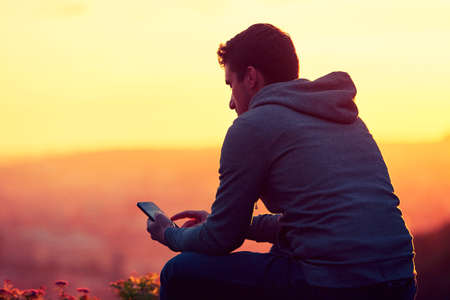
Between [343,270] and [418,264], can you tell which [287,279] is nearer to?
[343,270]

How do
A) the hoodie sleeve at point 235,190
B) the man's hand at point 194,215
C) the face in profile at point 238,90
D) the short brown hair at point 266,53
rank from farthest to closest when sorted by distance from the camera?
1. the man's hand at point 194,215
2. the face in profile at point 238,90
3. the short brown hair at point 266,53
4. the hoodie sleeve at point 235,190

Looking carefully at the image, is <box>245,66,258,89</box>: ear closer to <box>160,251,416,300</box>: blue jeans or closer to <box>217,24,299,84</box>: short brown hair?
<box>217,24,299,84</box>: short brown hair

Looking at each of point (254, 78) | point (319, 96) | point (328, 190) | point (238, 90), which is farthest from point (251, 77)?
point (328, 190)

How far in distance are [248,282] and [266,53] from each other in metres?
1.12

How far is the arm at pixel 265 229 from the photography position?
3.44 m

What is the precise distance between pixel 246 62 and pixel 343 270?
3.75ft

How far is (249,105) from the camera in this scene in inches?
125

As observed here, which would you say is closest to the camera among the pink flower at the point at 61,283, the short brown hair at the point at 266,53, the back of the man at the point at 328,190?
the back of the man at the point at 328,190

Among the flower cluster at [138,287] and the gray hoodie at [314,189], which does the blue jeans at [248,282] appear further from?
the flower cluster at [138,287]

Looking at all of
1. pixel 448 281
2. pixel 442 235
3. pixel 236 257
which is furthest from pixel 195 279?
pixel 442 235

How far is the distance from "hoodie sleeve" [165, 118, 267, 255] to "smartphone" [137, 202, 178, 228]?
0.44 m

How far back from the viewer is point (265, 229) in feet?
11.3

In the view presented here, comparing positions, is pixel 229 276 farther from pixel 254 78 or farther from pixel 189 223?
pixel 254 78

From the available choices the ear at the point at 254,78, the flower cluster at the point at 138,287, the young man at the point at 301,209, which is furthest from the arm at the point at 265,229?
the flower cluster at the point at 138,287
